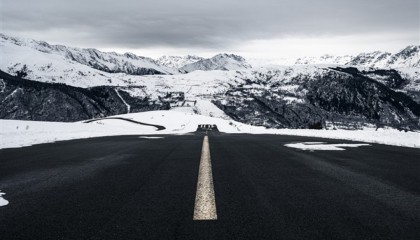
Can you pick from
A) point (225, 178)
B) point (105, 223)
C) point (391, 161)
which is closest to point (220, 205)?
point (105, 223)

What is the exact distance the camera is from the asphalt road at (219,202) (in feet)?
11.9

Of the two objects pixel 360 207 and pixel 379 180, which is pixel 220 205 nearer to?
pixel 360 207

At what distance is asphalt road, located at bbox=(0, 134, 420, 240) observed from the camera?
11.9 ft

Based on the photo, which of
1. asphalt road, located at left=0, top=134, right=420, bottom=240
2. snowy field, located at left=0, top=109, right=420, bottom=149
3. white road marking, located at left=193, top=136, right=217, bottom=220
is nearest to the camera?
asphalt road, located at left=0, top=134, right=420, bottom=240

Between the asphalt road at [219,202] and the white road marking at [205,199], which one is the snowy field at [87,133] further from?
the white road marking at [205,199]

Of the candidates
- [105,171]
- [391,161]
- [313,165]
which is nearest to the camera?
[105,171]

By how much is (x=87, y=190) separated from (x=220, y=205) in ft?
6.95

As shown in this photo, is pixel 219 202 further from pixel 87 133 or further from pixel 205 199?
pixel 87 133

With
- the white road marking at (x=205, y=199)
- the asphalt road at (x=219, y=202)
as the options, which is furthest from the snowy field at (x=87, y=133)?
the white road marking at (x=205, y=199)

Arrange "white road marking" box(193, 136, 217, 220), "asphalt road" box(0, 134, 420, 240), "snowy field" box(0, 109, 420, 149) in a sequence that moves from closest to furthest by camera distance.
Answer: "asphalt road" box(0, 134, 420, 240) < "white road marking" box(193, 136, 217, 220) < "snowy field" box(0, 109, 420, 149)

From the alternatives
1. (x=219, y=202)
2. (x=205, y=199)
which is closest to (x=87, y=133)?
(x=205, y=199)

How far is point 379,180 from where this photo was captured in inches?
251

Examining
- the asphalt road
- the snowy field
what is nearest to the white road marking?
the asphalt road

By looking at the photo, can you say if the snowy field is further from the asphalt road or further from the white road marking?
the white road marking
